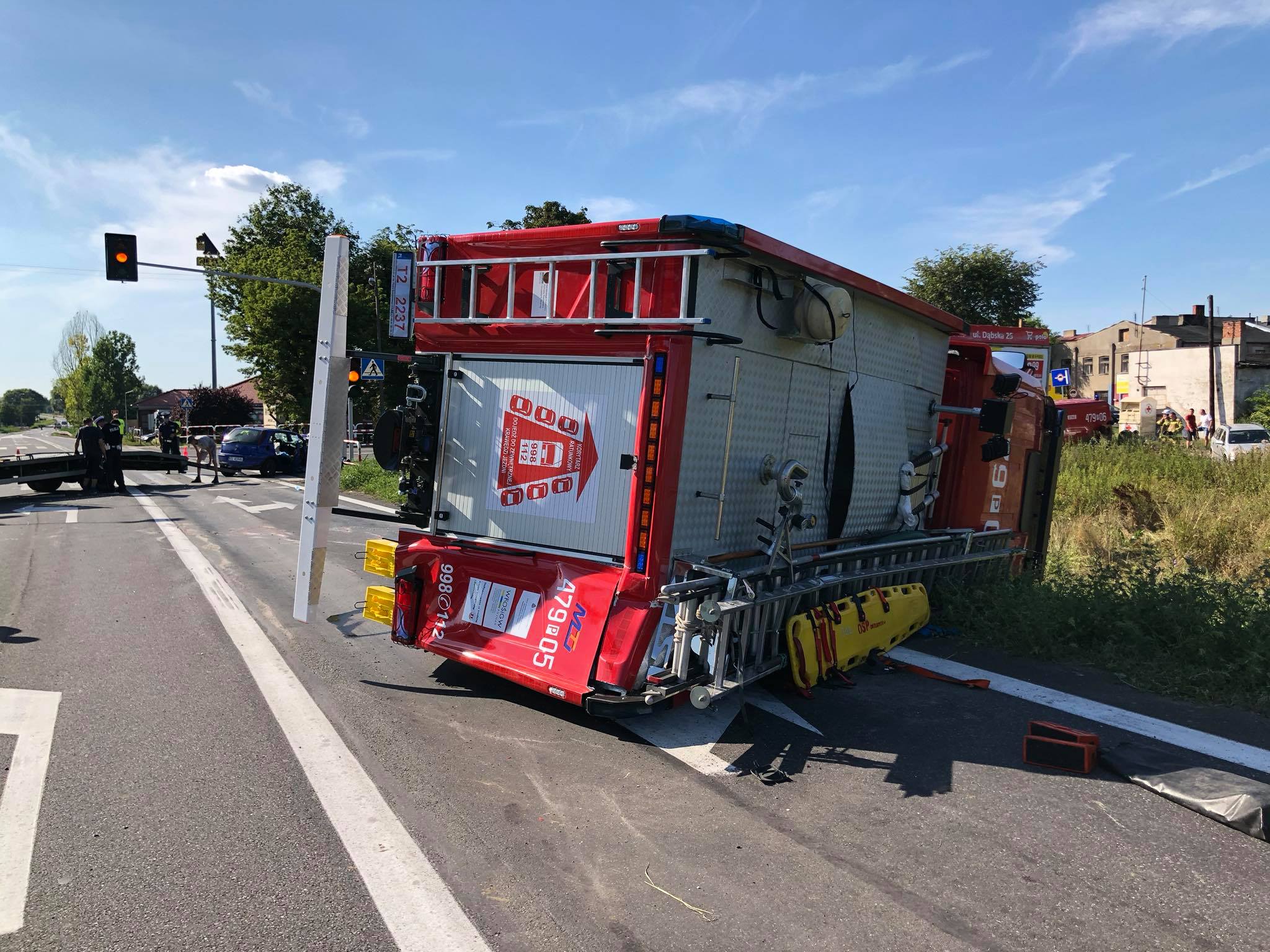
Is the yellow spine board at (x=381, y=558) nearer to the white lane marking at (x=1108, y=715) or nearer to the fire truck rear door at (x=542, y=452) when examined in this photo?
the fire truck rear door at (x=542, y=452)

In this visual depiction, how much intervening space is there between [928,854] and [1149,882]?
0.82 metres

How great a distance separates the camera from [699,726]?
4895mm

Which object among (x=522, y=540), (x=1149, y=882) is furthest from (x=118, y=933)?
(x=1149, y=882)

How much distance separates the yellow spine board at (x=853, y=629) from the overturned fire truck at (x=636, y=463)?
0.02 metres

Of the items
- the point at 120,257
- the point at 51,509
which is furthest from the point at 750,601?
the point at 120,257

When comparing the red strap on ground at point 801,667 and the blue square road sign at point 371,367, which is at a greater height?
the blue square road sign at point 371,367

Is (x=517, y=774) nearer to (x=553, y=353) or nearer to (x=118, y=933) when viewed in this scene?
(x=118, y=933)

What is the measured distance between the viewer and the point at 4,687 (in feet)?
17.2

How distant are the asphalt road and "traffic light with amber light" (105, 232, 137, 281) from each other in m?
15.2

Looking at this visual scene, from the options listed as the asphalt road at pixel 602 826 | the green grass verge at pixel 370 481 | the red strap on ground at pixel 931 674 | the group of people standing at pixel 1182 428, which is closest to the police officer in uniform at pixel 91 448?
the green grass verge at pixel 370 481

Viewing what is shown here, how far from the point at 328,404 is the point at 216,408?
54.2 metres

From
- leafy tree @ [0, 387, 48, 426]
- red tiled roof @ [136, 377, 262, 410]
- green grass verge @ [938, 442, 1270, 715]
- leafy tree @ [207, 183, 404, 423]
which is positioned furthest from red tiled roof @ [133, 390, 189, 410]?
green grass verge @ [938, 442, 1270, 715]

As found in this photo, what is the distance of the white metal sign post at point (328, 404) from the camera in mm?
5238

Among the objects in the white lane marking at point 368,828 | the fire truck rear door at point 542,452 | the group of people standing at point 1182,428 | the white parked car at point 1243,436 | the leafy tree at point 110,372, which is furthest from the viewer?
the leafy tree at point 110,372
